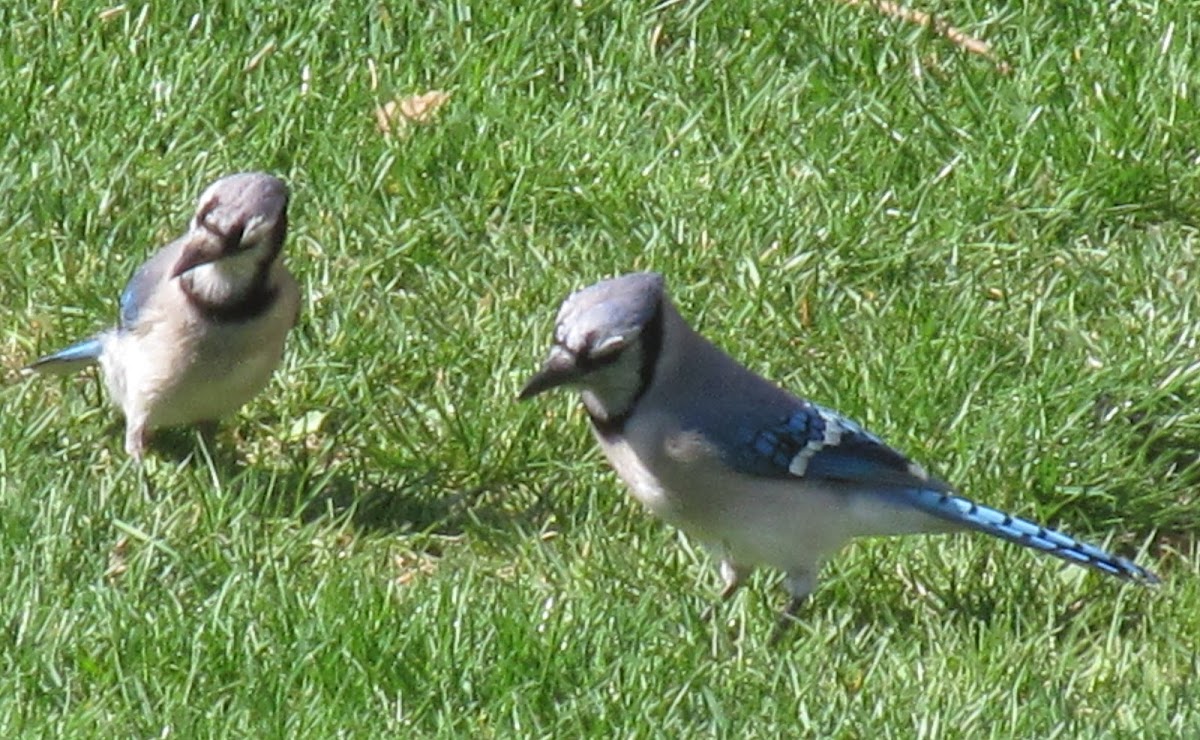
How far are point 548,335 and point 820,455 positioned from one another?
0.99 meters

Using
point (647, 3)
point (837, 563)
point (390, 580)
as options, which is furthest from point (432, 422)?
point (647, 3)

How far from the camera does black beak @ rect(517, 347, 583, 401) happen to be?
462cm

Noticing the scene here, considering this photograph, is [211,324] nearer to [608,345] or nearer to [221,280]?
[221,280]

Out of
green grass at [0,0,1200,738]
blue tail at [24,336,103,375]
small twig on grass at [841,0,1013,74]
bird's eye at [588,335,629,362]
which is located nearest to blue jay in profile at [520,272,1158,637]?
bird's eye at [588,335,629,362]

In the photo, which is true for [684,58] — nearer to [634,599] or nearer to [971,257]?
[971,257]

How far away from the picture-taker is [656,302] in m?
4.78

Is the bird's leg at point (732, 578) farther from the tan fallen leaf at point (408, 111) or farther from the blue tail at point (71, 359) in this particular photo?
the tan fallen leaf at point (408, 111)

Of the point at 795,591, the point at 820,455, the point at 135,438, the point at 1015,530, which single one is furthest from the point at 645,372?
the point at 135,438

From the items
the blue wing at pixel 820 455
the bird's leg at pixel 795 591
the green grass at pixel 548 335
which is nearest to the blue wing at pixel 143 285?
the green grass at pixel 548 335

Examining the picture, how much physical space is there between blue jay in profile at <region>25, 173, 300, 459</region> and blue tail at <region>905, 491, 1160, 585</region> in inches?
56.0

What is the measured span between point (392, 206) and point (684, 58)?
1.03 m

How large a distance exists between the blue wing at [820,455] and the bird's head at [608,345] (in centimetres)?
25

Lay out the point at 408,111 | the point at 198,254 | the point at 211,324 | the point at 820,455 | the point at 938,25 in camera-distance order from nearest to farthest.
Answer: the point at 820,455
the point at 198,254
the point at 211,324
the point at 408,111
the point at 938,25

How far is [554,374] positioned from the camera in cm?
464
